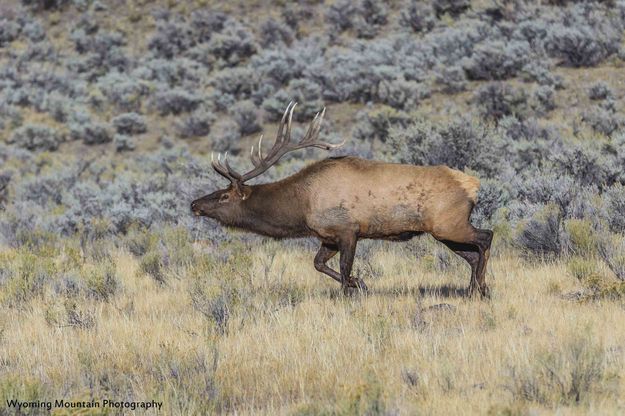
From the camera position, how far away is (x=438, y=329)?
651cm

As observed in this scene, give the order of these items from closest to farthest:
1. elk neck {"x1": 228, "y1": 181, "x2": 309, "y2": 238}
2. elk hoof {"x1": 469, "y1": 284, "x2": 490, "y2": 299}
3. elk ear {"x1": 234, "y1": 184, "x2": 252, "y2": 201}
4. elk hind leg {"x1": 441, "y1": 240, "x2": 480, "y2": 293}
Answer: elk hoof {"x1": 469, "y1": 284, "x2": 490, "y2": 299}
elk hind leg {"x1": 441, "y1": 240, "x2": 480, "y2": 293}
elk neck {"x1": 228, "y1": 181, "x2": 309, "y2": 238}
elk ear {"x1": 234, "y1": 184, "x2": 252, "y2": 201}

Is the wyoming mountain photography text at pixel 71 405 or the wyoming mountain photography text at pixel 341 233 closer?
the wyoming mountain photography text at pixel 71 405

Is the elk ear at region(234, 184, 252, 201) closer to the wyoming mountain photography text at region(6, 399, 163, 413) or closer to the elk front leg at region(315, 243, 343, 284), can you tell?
the elk front leg at region(315, 243, 343, 284)

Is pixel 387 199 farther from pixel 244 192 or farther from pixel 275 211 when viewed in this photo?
pixel 244 192

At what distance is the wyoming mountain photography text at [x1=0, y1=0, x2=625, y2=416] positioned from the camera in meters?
5.22

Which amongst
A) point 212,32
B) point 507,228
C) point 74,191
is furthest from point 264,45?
point 507,228

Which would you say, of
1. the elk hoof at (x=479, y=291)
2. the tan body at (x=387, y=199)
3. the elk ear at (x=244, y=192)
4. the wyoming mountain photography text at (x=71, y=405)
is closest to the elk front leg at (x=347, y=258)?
the tan body at (x=387, y=199)

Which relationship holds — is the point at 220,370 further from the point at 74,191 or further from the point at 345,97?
the point at 345,97

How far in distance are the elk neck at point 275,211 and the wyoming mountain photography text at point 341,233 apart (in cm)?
3

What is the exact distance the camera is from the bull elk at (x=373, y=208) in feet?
26.6

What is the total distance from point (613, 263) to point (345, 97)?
16.5 meters

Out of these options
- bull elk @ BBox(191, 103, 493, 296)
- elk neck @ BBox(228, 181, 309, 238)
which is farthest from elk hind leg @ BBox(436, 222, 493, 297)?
elk neck @ BBox(228, 181, 309, 238)

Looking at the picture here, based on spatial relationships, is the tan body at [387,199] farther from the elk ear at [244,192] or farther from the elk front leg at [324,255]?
the elk ear at [244,192]

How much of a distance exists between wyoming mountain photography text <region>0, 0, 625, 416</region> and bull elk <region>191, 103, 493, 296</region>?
2 cm
